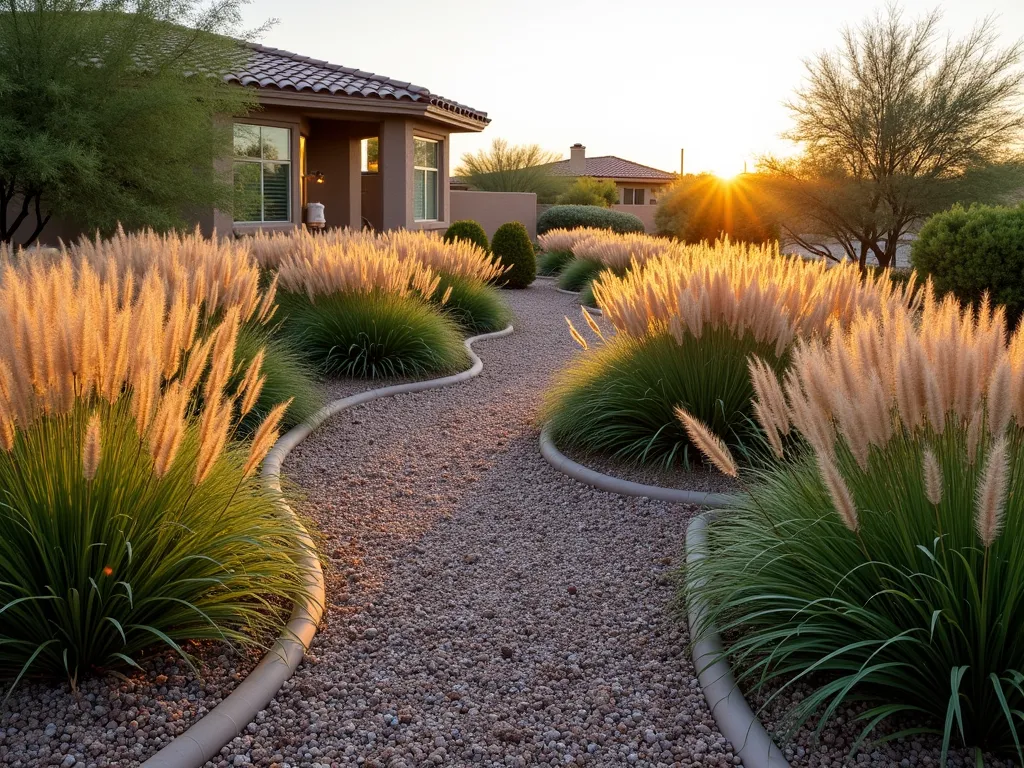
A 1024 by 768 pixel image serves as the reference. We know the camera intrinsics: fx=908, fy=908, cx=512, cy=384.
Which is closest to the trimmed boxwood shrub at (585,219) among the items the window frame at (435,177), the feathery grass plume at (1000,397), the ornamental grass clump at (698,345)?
the window frame at (435,177)

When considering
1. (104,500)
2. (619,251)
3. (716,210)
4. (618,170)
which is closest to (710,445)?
(104,500)

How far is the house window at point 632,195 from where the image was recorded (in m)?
56.8

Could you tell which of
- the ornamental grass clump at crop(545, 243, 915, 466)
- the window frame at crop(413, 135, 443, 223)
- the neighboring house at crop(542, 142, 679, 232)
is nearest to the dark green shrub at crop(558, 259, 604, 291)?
the window frame at crop(413, 135, 443, 223)

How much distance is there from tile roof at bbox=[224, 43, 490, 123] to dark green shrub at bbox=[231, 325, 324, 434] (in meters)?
10.4

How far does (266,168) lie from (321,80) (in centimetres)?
203

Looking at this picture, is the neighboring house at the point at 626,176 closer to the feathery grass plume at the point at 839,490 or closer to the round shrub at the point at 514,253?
the round shrub at the point at 514,253

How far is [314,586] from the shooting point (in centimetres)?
350

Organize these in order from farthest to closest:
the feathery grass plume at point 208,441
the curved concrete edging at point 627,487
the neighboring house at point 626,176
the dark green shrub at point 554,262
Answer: the neighboring house at point 626,176 < the dark green shrub at point 554,262 < the curved concrete edging at point 627,487 < the feathery grass plume at point 208,441

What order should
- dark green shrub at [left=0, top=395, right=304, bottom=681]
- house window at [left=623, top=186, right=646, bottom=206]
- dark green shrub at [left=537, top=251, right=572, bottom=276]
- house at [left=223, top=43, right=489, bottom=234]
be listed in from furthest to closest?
house window at [left=623, top=186, right=646, bottom=206], dark green shrub at [left=537, top=251, right=572, bottom=276], house at [left=223, top=43, right=489, bottom=234], dark green shrub at [left=0, top=395, right=304, bottom=681]

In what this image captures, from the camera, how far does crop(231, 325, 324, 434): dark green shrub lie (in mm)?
5832

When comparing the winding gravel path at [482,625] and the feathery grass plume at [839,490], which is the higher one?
the feathery grass plume at [839,490]

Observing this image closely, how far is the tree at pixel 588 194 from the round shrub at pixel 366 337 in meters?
31.7

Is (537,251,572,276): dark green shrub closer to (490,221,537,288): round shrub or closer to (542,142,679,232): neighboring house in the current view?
(490,221,537,288): round shrub

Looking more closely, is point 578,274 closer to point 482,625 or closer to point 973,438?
point 482,625
